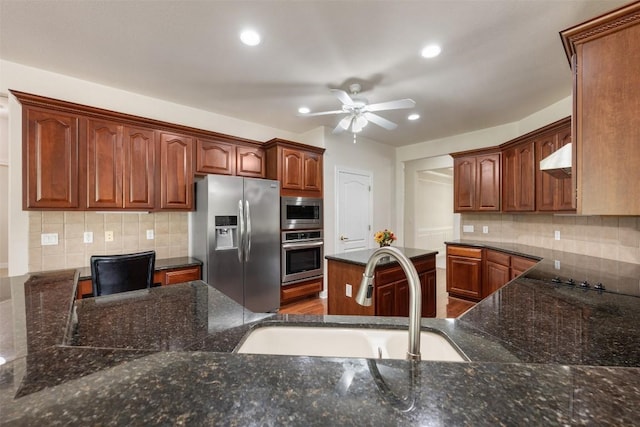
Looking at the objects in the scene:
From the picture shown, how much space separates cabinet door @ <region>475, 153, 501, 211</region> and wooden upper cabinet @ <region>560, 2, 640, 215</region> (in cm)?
268

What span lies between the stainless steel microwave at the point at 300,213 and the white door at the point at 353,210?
48 cm

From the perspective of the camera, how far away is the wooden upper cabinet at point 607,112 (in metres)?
1.28

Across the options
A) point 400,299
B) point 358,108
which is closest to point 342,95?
point 358,108

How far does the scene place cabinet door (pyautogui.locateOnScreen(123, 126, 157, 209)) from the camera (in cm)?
281

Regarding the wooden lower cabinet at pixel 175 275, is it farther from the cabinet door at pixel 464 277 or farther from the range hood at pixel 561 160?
the cabinet door at pixel 464 277

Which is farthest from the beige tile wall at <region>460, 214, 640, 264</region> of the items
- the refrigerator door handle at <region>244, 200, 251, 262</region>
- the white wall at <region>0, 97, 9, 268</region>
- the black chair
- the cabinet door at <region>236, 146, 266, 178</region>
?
the white wall at <region>0, 97, 9, 268</region>

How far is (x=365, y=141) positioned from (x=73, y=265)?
14.6 feet

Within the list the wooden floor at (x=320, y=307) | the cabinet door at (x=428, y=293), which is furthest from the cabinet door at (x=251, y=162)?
the cabinet door at (x=428, y=293)

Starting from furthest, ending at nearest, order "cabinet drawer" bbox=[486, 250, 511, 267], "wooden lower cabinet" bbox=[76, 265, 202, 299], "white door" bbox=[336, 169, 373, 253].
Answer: "white door" bbox=[336, 169, 373, 253], "cabinet drawer" bbox=[486, 250, 511, 267], "wooden lower cabinet" bbox=[76, 265, 202, 299]

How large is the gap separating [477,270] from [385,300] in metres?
2.08

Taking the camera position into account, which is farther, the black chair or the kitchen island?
the black chair

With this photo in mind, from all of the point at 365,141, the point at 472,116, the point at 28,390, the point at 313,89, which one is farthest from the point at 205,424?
the point at 365,141

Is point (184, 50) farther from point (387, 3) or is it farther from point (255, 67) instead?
point (387, 3)

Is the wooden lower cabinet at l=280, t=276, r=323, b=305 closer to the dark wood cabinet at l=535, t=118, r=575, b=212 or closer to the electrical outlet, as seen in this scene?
the electrical outlet
